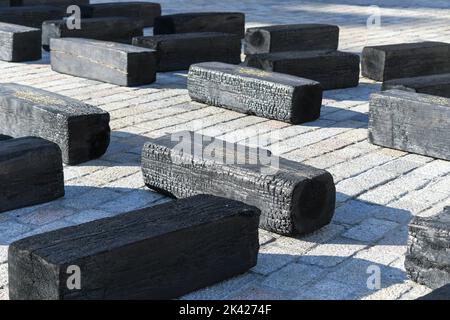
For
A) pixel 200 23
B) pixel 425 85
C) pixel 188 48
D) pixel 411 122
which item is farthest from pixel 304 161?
pixel 200 23

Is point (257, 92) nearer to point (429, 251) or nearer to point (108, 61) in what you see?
point (108, 61)

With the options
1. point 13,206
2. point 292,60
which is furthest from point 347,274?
point 292,60

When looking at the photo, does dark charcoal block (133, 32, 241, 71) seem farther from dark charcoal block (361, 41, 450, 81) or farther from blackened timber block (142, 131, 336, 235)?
blackened timber block (142, 131, 336, 235)

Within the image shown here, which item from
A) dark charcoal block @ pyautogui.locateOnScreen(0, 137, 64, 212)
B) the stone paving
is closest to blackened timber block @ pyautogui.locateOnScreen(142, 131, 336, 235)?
the stone paving

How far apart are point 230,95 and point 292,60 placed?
0.94 meters

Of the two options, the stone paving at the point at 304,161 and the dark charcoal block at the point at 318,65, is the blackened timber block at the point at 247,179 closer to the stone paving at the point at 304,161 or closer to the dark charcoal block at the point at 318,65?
the stone paving at the point at 304,161

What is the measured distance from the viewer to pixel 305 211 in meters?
4.76

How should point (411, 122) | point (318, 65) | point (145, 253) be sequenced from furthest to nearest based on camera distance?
point (318, 65) < point (411, 122) < point (145, 253)

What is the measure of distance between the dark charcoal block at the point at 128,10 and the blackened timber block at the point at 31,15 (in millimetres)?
451

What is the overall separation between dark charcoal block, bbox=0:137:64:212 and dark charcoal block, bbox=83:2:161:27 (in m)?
5.81

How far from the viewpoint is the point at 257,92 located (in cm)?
732

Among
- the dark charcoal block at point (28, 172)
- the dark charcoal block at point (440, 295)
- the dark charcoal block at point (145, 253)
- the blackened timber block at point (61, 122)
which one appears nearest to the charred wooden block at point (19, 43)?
the blackened timber block at point (61, 122)

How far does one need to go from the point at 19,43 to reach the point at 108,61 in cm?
158
